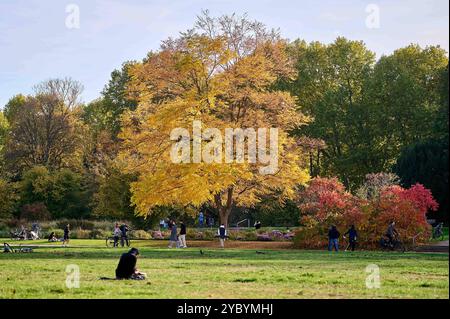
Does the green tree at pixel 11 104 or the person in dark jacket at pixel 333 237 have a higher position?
the green tree at pixel 11 104

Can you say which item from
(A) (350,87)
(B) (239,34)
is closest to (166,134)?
(B) (239,34)

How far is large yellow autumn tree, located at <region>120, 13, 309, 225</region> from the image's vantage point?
39.1 meters

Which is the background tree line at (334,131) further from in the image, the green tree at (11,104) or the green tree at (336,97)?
the green tree at (11,104)

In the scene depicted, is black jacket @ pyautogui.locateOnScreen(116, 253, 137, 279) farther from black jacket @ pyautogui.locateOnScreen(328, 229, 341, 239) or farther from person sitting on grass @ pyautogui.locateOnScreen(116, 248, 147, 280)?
black jacket @ pyautogui.locateOnScreen(328, 229, 341, 239)

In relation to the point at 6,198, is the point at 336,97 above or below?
above

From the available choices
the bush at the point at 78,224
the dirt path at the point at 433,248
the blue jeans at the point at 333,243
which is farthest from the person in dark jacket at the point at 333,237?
the bush at the point at 78,224

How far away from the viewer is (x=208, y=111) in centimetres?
4000

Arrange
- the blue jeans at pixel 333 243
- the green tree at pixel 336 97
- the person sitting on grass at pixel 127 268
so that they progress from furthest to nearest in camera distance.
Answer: the green tree at pixel 336 97 < the blue jeans at pixel 333 243 < the person sitting on grass at pixel 127 268

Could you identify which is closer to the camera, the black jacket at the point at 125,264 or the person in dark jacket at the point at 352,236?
the black jacket at the point at 125,264

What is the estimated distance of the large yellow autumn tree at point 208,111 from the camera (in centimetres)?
3909

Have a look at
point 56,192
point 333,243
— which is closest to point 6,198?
point 56,192

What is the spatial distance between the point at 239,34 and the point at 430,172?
731 inches

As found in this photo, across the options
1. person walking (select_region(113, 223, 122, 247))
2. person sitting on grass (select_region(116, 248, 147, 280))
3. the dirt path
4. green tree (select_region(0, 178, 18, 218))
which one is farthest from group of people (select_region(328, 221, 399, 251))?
green tree (select_region(0, 178, 18, 218))

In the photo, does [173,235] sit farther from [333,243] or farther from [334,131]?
[334,131]
